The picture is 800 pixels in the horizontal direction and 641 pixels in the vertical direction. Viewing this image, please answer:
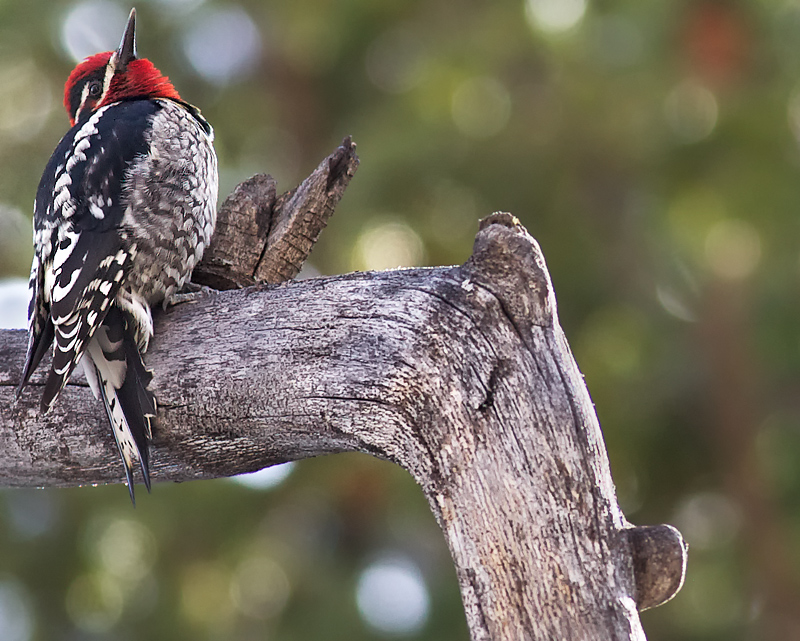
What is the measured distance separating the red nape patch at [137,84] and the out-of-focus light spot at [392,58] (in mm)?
1786

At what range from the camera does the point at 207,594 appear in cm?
482

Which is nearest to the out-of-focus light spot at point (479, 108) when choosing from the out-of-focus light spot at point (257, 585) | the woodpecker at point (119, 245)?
the woodpecker at point (119, 245)

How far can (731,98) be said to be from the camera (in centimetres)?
413

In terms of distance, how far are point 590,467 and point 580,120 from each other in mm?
2939

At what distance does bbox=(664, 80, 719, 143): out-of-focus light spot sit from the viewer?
410 cm

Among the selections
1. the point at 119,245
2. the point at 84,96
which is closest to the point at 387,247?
the point at 84,96

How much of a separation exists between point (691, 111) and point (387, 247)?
1.50m

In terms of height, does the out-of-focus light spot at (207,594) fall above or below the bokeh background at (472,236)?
below

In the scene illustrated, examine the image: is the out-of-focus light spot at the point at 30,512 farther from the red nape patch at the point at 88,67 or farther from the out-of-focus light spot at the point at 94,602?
the red nape patch at the point at 88,67

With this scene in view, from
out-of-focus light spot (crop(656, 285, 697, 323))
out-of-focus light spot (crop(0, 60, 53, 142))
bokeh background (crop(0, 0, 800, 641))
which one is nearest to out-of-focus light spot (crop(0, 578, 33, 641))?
bokeh background (crop(0, 0, 800, 641))

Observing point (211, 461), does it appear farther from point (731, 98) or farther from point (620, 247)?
point (731, 98)

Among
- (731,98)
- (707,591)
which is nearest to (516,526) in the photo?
(731,98)

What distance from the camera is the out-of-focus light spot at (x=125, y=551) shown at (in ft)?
16.1

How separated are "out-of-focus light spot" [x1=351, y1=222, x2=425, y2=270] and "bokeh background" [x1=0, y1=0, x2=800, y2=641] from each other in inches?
0.5
